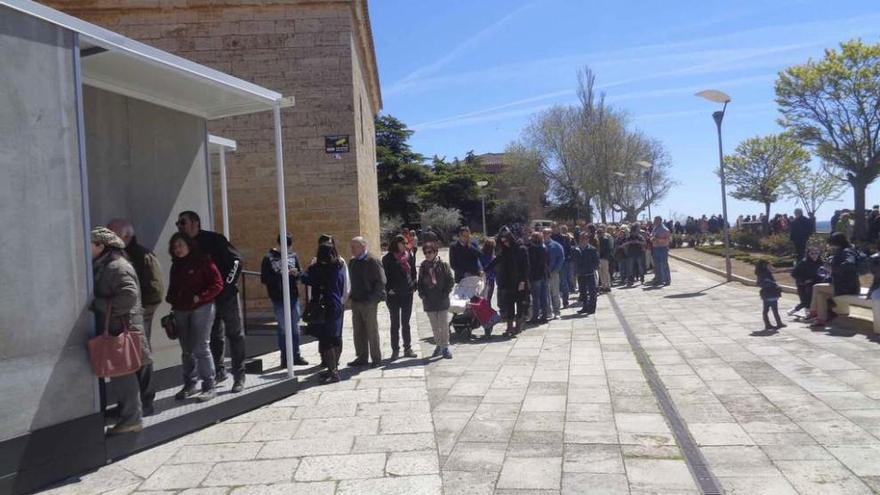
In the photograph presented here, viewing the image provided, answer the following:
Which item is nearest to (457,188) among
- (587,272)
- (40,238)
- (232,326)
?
(587,272)

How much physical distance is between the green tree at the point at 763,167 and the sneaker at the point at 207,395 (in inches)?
1695

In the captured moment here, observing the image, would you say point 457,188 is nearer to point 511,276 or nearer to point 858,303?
point 511,276

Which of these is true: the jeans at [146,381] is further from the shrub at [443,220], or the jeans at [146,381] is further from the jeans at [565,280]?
the shrub at [443,220]

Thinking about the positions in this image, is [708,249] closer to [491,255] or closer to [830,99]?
[830,99]

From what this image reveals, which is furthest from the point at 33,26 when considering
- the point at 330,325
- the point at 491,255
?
the point at 491,255

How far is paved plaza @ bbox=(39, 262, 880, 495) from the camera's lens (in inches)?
185

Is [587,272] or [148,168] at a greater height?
[148,168]

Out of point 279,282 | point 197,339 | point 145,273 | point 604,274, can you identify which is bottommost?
point 604,274

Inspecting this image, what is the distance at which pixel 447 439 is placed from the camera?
223 inches

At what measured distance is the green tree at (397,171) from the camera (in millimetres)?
40125

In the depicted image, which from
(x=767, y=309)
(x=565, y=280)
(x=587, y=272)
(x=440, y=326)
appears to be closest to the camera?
(x=440, y=326)

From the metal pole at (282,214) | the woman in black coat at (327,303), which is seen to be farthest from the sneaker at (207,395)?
the woman in black coat at (327,303)

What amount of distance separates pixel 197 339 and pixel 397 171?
112 feet

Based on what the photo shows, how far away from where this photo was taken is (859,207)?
25.6m
